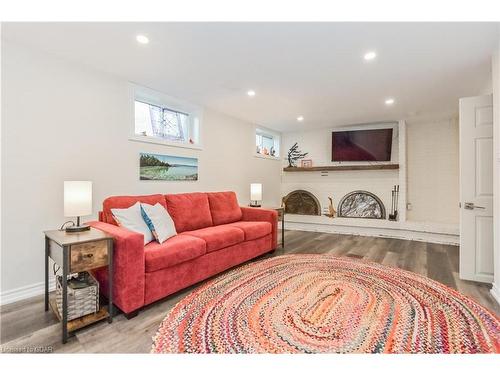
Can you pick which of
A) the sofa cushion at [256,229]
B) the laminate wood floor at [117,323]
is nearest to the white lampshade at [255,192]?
the sofa cushion at [256,229]

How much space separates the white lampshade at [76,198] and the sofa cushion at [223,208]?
1640 mm

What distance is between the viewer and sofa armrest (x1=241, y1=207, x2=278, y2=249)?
3682 mm

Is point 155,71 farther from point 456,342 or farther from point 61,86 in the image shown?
point 456,342

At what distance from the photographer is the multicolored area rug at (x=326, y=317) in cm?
157

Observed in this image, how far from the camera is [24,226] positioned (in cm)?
223

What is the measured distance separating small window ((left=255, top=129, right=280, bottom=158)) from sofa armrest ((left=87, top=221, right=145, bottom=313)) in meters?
3.73

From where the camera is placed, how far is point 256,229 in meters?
3.30

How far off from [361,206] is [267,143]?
249 cm

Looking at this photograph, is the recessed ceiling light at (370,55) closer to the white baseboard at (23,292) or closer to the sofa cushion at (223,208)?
the sofa cushion at (223,208)

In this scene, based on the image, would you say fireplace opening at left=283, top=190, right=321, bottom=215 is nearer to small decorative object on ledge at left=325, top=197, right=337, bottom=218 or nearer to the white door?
small decorative object on ledge at left=325, top=197, right=337, bottom=218

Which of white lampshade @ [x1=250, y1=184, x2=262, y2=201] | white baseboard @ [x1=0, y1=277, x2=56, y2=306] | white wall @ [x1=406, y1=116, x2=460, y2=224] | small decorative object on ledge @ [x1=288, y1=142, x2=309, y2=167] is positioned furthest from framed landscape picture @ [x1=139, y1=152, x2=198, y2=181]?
white wall @ [x1=406, y1=116, x2=460, y2=224]

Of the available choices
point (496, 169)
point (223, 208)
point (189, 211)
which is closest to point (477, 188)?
point (496, 169)

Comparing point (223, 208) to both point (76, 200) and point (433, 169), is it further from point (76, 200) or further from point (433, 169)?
point (433, 169)
